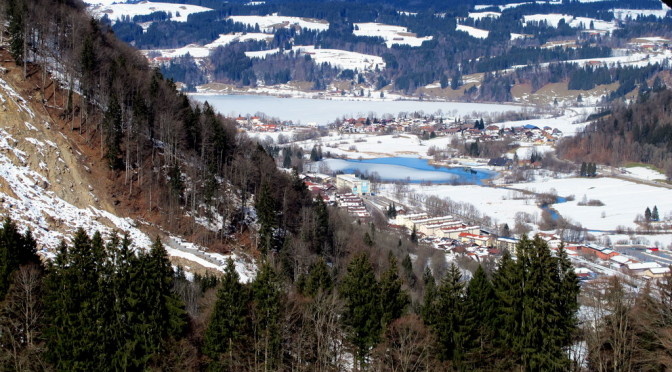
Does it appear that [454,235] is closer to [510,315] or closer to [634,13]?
[510,315]

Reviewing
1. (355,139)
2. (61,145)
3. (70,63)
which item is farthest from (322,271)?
(355,139)

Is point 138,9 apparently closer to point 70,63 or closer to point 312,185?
point 312,185

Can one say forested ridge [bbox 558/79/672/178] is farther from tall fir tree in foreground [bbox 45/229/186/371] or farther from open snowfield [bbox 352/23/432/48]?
open snowfield [bbox 352/23/432/48]

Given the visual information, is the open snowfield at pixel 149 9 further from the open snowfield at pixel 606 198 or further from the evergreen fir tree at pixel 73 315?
the evergreen fir tree at pixel 73 315

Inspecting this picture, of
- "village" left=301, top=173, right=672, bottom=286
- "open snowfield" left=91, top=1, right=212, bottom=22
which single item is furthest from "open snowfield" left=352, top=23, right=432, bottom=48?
"village" left=301, top=173, right=672, bottom=286

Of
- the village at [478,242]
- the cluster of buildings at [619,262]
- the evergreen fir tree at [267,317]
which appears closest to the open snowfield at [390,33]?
the village at [478,242]

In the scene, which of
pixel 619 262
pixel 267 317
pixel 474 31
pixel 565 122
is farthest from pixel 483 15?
pixel 267 317

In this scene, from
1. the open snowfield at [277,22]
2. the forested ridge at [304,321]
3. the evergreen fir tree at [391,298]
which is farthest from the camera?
the open snowfield at [277,22]
